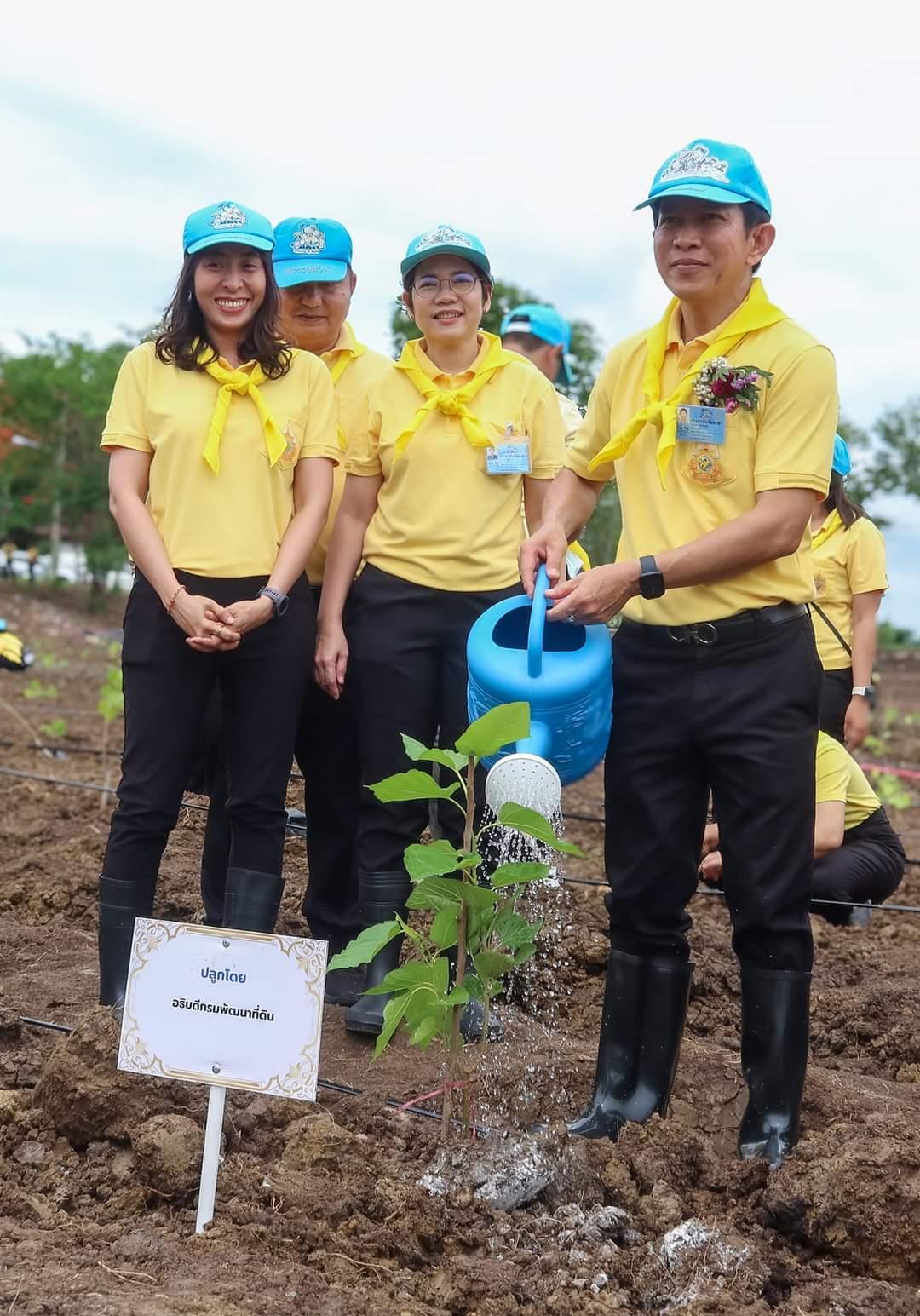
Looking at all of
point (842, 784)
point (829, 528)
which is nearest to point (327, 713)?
point (842, 784)

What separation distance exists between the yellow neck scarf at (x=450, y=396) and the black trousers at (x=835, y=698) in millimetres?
1789

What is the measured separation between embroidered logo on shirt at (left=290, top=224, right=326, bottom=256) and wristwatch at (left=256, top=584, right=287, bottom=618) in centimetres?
97

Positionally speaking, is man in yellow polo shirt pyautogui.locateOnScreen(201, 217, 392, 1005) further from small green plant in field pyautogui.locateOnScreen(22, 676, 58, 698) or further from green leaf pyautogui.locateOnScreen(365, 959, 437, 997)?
small green plant in field pyautogui.locateOnScreen(22, 676, 58, 698)

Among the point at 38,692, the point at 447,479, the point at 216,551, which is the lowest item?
the point at 38,692

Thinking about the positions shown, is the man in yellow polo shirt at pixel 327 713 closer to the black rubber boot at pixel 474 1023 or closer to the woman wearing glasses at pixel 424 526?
the woman wearing glasses at pixel 424 526

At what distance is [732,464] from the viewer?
8.71 ft

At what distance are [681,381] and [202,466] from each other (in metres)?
1.07

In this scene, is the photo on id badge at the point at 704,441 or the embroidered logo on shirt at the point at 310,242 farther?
the embroidered logo on shirt at the point at 310,242

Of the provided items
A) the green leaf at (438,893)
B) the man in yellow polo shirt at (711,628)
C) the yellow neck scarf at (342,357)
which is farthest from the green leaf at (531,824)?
the yellow neck scarf at (342,357)

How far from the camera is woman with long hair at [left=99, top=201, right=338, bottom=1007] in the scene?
3148mm

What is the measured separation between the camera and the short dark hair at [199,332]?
3.23 m

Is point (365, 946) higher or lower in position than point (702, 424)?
lower

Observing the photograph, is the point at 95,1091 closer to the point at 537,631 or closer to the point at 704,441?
the point at 537,631

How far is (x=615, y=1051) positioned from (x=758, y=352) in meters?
1.36
